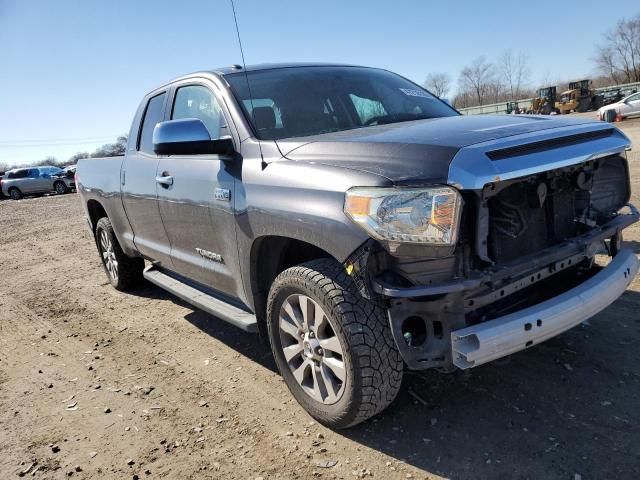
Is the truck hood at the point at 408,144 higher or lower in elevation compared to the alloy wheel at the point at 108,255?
higher

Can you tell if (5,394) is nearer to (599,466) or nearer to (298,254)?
(298,254)

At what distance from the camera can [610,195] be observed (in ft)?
10.4

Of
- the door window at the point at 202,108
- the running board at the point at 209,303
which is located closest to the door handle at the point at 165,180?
the door window at the point at 202,108

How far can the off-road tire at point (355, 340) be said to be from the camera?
2.43 meters

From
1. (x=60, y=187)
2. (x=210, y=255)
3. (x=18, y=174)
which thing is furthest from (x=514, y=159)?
(x=18, y=174)

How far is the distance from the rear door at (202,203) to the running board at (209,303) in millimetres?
101

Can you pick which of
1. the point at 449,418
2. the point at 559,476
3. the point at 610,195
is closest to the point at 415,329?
the point at 449,418

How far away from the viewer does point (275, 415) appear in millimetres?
3012

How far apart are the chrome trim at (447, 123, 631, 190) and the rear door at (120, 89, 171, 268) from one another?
266 cm

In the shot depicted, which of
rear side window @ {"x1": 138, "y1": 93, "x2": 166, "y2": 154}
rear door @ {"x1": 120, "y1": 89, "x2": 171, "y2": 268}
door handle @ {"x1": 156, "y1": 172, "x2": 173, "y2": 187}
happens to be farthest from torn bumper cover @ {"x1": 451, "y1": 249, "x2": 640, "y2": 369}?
rear side window @ {"x1": 138, "y1": 93, "x2": 166, "y2": 154}

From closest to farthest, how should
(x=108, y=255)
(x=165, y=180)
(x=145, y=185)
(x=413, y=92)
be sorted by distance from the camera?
(x=165, y=180), (x=413, y=92), (x=145, y=185), (x=108, y=255)

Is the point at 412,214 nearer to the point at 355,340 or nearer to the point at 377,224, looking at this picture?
the point at 377,224

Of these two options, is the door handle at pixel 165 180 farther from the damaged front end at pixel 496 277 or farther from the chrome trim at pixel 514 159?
the chrome trim at pixel 514 159

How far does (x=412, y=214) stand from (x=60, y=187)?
28464 mm
